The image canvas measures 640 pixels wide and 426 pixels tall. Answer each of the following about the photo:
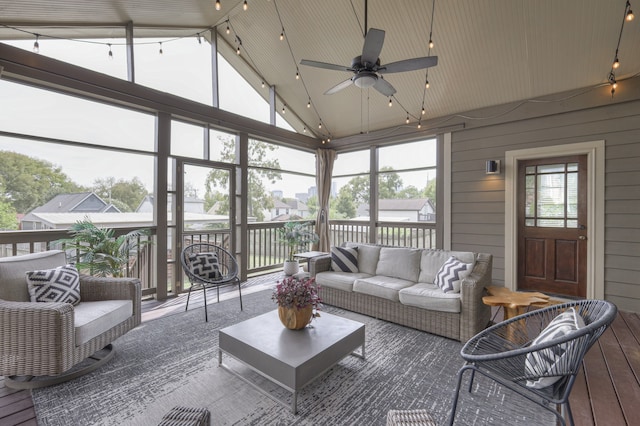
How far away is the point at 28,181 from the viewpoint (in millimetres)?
3373

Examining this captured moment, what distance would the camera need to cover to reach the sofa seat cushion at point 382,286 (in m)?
3.39

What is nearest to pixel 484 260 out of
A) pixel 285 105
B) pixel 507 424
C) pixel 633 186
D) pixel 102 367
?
pixel 507 424

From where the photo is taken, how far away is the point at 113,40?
4047 mm

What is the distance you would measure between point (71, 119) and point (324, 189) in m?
4.65

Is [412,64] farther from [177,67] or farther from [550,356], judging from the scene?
[177,67]

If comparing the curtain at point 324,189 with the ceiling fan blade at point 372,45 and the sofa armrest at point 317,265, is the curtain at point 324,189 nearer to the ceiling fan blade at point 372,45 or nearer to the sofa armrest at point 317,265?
the sofa armrest at point 317,265

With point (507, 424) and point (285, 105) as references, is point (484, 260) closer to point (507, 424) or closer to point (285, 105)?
point (507, 424)

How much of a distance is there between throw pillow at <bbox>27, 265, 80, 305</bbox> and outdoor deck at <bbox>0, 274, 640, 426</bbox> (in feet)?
2.15

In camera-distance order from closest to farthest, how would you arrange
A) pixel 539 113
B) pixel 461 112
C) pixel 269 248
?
pixel 539 113 → pixel 461 112 → pixel 269 248

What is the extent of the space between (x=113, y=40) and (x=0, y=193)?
7.81ft

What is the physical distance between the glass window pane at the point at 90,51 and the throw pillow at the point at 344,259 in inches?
150

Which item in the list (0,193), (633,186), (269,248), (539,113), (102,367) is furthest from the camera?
(269,248)

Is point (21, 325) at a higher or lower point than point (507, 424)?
higher

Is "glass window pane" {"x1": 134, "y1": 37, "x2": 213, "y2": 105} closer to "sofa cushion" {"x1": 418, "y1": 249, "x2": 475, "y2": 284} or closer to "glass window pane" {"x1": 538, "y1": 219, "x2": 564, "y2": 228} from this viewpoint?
"sofa cushion" {"x1": 418, "y1": 249, "x2": 475, "y2": 284}
